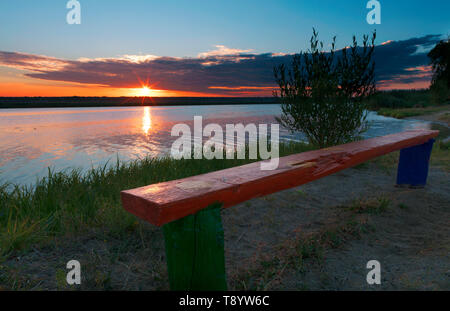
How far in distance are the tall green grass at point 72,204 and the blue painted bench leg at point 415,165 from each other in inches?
114

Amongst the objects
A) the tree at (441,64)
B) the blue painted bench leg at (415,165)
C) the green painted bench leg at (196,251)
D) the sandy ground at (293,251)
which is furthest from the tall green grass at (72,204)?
the tree at (441,64)

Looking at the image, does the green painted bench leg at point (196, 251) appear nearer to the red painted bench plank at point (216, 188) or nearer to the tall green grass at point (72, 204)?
the red painted bench plank at point (216, 188)

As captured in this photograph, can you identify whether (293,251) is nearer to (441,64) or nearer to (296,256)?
(296,256)

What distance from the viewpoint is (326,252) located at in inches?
95.6

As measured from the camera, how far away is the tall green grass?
2.47 metres

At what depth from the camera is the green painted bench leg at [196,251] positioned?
5.13 ft

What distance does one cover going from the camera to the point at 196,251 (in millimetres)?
1604

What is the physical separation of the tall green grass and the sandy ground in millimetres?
161

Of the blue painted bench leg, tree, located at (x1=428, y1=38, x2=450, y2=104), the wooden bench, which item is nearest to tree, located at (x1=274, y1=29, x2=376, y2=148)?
the blue painted bench leg

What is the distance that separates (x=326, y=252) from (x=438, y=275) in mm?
792

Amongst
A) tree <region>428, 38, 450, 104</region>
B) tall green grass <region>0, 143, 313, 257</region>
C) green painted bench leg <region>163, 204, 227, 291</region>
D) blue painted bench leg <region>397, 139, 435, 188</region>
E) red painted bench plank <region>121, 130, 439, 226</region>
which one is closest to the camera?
red painted bench plank <region>121, 130, 439, 226</region>

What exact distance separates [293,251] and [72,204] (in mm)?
2782

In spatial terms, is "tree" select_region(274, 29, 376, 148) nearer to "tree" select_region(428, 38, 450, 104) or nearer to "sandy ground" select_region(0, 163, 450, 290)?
"sandy ground" select_region(0, 163, 450, 290)
